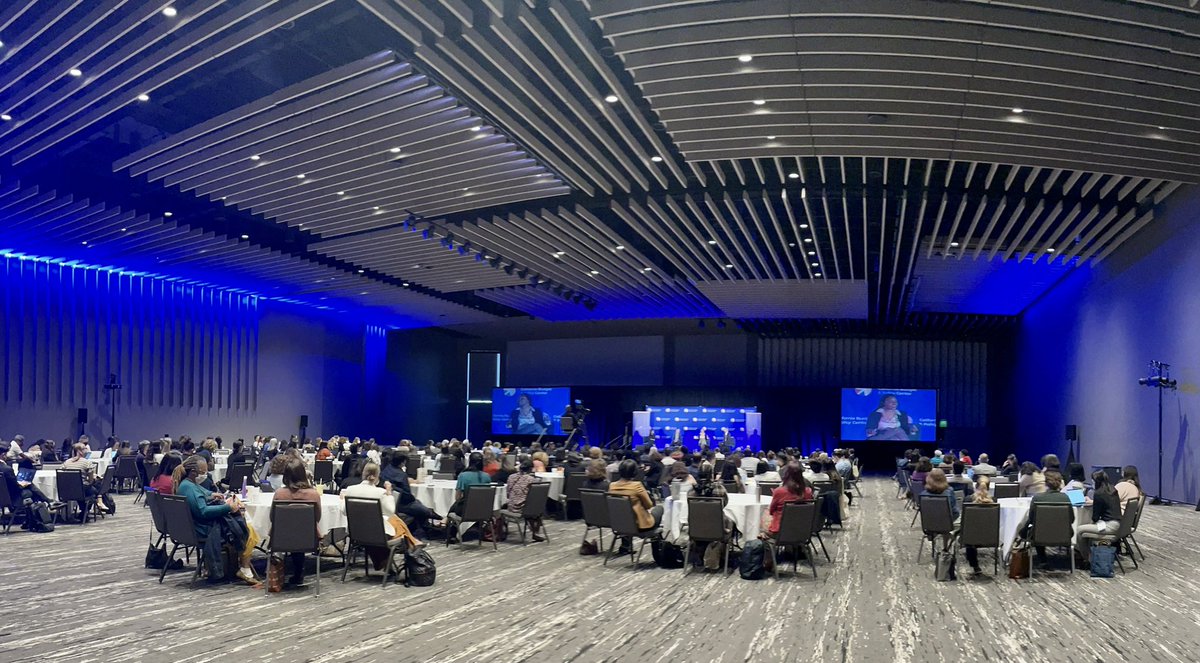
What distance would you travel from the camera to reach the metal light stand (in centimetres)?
1484

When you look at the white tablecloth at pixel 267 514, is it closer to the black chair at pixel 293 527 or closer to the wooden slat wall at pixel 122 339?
the black chair at pixel 293 527

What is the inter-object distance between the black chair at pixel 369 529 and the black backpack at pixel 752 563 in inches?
121

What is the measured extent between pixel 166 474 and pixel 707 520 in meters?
6.94

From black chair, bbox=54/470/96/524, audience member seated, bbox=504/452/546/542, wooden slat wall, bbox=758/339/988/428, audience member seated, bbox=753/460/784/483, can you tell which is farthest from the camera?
wooden slat wall, bbox=758/339/988/428

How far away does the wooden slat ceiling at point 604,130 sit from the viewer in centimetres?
802

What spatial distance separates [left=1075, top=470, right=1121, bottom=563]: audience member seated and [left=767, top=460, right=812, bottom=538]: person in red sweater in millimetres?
2852

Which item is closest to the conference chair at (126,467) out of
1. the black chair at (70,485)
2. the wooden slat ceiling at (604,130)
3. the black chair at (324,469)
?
the black chair at (324,469)

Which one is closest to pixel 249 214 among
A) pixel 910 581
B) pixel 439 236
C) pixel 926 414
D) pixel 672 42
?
pixel 439 236

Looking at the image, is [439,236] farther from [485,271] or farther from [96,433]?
[96,433]

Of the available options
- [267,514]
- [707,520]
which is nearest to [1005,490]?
[707,520]

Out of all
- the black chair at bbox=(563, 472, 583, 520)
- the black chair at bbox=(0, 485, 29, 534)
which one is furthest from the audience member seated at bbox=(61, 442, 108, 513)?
the black chair at bbox=(563, 472, 583, 520)

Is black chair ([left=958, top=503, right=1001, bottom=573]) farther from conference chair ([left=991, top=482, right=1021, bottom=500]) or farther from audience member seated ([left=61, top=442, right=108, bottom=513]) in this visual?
audience member seated ([left=61, top=442, right=108, bottom=513])

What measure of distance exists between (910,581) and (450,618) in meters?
4.38

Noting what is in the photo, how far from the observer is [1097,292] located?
18.8 metres
